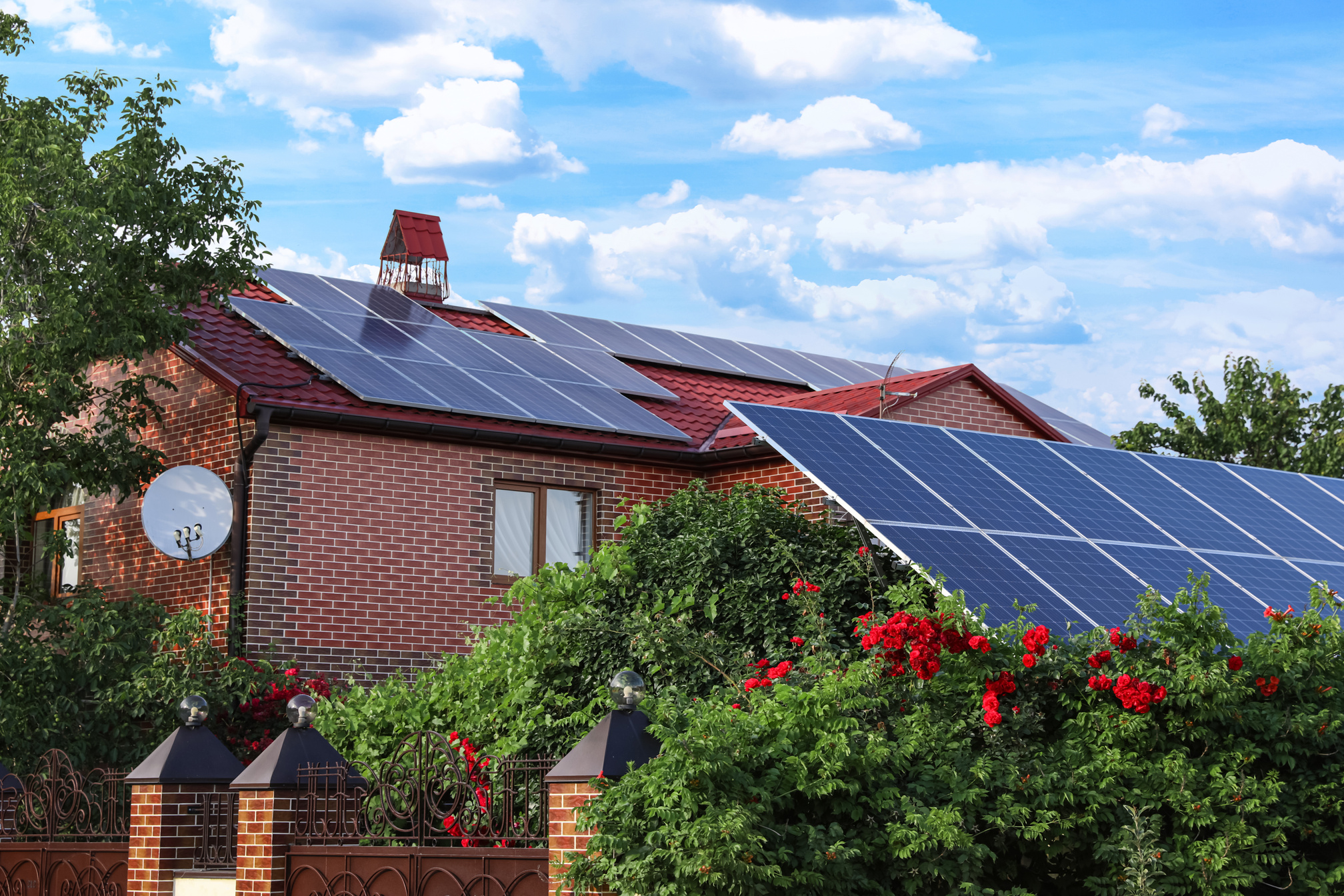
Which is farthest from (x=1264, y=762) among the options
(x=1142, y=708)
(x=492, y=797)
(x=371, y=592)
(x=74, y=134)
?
(x=74, y=134)

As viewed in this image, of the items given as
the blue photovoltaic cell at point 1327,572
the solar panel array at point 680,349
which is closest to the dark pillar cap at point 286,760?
the blue photovoltaic cell at point 1327,572

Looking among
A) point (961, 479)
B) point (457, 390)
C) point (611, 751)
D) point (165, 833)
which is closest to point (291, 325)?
point (457, 390)

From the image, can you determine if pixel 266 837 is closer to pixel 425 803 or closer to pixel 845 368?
pixel 425 803

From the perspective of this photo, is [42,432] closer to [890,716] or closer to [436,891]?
[436,891]

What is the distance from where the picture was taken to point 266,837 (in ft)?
31.6

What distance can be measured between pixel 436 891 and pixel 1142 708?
4.43 metres

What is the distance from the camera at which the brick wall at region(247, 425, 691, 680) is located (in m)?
15.8

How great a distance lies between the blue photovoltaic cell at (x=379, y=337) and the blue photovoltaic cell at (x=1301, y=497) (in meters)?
10.0

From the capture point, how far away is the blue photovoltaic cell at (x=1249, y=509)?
13914 mm

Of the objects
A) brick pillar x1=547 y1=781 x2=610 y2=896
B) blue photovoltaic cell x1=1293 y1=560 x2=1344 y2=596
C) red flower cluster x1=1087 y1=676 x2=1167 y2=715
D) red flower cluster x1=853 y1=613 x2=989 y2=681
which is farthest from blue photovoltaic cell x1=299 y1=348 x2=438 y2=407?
red flower cluster x1=1087 y1=676 x2=1167 y2=715

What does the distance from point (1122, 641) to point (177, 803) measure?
6916 mm

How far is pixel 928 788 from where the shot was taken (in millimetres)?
8414

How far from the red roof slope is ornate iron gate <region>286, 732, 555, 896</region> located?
29.6 feet

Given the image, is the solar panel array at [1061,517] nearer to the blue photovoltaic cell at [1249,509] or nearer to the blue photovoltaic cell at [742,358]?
the blue photovoltaic cell at [1249,509]
